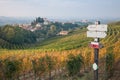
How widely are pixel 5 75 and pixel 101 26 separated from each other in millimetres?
27618

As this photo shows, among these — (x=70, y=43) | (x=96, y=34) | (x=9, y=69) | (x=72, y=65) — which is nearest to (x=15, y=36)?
(x=70, y=43)

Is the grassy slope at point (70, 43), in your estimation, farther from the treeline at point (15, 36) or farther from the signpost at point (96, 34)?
the signpost at point (96, 34)

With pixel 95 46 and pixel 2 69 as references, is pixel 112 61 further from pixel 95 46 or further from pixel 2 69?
pixel 95 46

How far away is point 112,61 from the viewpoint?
117ft

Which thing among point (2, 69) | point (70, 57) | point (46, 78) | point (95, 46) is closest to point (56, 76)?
point (46, 78)

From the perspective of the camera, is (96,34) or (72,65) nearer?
(96,34)

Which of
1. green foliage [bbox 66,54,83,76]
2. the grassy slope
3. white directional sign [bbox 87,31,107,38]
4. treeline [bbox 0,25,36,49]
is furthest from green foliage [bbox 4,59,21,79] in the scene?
treeline [bbox 0,25,36,49]

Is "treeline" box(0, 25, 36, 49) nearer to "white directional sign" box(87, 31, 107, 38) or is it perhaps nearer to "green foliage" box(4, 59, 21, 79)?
"green foliage" box(4, 59, 21, 79)

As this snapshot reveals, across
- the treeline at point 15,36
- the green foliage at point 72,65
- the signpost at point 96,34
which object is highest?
the signpost at point 96,34

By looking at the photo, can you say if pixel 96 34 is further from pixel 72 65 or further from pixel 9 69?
→ pixel 72 65

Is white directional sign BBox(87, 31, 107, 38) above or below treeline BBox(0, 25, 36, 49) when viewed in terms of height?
above

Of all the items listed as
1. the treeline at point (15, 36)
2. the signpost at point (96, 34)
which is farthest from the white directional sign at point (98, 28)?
the treeline at point (15, 36)

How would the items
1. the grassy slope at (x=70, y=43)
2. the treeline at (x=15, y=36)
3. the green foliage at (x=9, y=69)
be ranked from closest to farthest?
the green foliage at (x=9, y=69) < the grassy slope at (x=70, y=43) < the treeline at (x=15, y=36)

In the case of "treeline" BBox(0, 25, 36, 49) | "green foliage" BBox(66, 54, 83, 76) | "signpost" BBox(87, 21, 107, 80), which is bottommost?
"treeline" BBox(0, 25, 36, 49)
